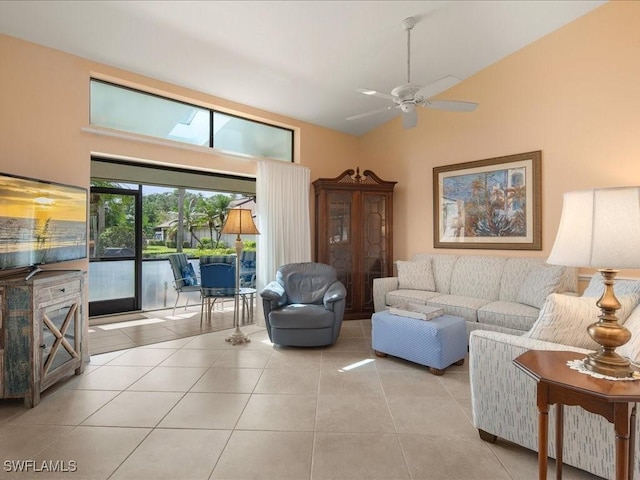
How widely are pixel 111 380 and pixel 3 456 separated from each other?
1.01 meters

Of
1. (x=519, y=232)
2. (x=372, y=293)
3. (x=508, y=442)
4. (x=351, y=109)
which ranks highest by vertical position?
(x=351, y=109)

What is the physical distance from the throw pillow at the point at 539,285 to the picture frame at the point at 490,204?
20.5 inches

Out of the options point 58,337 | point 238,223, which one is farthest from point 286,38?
point 58,337

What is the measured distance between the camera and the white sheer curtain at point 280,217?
4.66 meters

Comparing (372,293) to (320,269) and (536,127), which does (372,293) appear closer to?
(320,269)

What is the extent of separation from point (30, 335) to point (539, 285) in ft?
15.2

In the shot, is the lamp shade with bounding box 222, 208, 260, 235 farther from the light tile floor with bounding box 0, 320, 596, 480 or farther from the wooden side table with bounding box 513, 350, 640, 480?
the wooden side table with bounding box 513, 350, 640, 480

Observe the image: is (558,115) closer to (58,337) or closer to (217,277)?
(217,277)

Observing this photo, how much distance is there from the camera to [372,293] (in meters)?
5.27

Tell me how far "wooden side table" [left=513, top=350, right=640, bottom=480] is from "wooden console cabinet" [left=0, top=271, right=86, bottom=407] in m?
3.17

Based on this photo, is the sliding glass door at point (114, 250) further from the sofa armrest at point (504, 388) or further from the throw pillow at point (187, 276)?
the sofa armrest at point (504, 388)

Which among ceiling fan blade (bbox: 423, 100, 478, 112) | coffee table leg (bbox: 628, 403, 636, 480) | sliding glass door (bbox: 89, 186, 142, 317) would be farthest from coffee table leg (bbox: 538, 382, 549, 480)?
sliding glass door (bbox: 89, 186, 142, 317)

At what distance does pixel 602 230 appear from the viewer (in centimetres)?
139

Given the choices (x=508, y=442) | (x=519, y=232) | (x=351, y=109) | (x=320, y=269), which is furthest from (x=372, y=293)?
(x=508, y=442)
